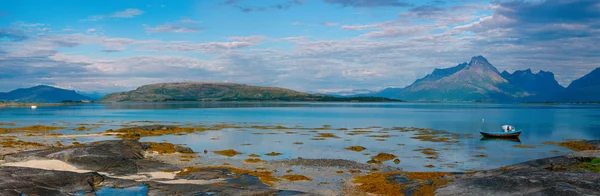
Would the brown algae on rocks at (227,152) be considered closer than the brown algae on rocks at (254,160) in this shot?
No

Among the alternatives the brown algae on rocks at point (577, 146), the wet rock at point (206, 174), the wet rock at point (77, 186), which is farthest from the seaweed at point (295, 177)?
the brown algae on rocks at point (577, 146)

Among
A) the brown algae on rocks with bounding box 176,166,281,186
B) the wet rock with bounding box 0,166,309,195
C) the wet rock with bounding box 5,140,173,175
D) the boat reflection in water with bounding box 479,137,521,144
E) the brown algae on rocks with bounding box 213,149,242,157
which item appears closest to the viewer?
the wet rock with bounding box 0,166,309,195

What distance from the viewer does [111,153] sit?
36438 millimetres

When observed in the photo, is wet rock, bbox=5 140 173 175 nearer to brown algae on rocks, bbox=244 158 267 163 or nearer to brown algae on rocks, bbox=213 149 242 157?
brown algae on rocks, bbox=244 158 267 163

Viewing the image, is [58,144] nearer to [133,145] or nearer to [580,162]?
[133,145]

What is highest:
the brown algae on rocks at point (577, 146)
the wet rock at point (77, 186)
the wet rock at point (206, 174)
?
the wet rock at point (77, 186)

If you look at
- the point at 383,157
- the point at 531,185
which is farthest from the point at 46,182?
the point at 383,157

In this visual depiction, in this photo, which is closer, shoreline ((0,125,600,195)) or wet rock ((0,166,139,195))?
wet rock ((0,166,139,195))

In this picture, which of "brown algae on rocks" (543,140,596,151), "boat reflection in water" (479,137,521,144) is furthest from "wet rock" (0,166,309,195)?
"boat reflection in water" (479,137,521,144)

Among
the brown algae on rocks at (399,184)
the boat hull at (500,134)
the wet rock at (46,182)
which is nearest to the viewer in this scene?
the wet rock at (46,182)

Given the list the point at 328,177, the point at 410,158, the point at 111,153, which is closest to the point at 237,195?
the point at 328,177

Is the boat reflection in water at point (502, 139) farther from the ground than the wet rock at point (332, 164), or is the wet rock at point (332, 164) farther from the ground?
the wet rock at point (332, 164)

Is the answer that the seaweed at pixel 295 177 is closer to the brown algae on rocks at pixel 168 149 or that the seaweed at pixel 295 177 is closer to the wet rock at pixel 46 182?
the wet rock at pixel 46 182

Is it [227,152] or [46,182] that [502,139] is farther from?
[46,182]
